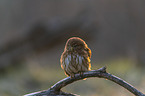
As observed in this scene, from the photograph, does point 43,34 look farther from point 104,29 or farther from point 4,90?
point 104,29

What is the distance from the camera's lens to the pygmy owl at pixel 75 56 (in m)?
2.52

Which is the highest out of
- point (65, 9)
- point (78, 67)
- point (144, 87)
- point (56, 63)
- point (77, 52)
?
point (65, 9)

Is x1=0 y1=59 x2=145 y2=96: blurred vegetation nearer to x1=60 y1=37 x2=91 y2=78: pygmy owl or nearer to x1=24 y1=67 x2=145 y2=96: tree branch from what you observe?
x1=60 y1=37 x2=91 y2=78: pygmy owl

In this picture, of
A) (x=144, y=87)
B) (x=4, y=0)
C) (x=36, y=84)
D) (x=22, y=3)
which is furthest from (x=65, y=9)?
(x=144, y=87)

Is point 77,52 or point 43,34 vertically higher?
point 43,34

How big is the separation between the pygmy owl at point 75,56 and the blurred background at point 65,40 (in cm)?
380

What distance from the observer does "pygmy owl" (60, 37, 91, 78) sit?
8.27ft

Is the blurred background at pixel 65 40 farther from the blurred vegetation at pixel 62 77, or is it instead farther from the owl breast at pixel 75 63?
the owl breast at pixel 75 63

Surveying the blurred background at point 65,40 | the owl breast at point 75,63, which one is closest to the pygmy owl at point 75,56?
the owl breast at point 75,63

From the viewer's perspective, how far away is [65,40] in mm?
9211

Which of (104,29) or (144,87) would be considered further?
(104,29)

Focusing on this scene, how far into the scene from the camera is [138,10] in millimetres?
8914

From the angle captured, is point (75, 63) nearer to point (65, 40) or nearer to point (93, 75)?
point (93, 75)

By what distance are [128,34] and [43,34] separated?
168 inches
